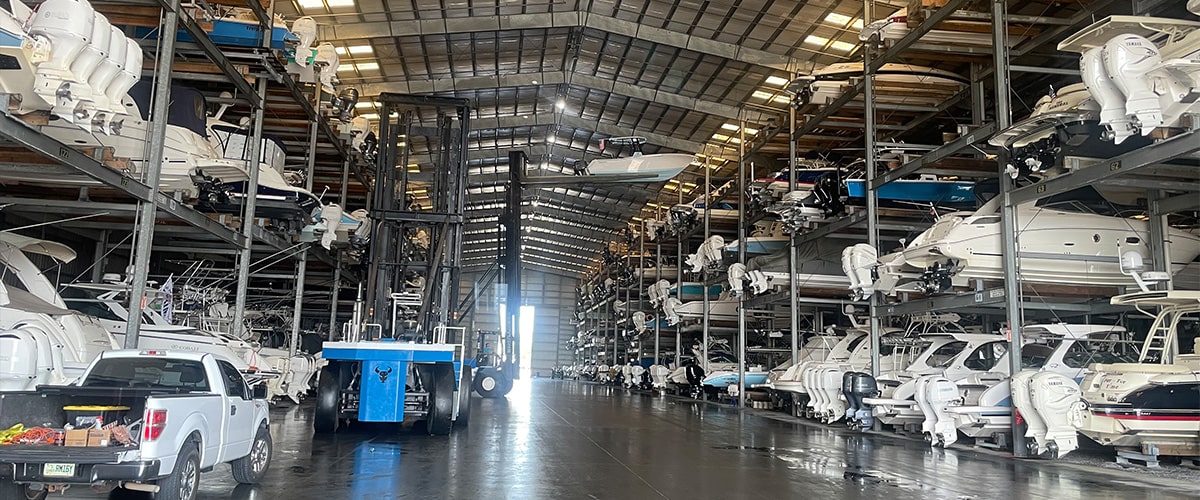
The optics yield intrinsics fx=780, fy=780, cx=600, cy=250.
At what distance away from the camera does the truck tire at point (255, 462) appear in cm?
703

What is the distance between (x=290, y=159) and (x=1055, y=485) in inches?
720

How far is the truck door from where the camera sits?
6.59m

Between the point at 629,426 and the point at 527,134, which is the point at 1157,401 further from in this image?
the point at 527,134

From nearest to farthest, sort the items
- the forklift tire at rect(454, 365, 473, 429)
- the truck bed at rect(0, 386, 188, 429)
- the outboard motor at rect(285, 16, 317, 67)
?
the truck bed at rect(0, 386, 188, 429) → the forklift tire at rect(454, 365, 473, 429) → the outboard motor at rect(285, 16, 317, 67)

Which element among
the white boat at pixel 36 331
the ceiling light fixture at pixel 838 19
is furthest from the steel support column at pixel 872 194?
the white boat at pixel 36 331

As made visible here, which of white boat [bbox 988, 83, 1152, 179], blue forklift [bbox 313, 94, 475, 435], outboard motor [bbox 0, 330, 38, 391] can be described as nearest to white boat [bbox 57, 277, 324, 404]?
blue forklift [bbox 313, 94, 475, 435]

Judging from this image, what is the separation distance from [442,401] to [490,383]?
33.8ft

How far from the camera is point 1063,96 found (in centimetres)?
1050

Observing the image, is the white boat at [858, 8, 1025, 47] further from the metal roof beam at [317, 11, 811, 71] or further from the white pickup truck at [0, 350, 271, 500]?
the white pickup truck at [0, 350, 271, 500]

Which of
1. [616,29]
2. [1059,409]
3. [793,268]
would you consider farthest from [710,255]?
[1059,409]

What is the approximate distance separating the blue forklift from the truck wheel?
1cm

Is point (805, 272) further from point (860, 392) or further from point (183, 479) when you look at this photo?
point (183, 479)

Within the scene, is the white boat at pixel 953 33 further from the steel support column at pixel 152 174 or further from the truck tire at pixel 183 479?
the truck tire at pixel 183 479

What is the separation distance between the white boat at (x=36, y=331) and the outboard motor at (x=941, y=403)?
36.7ft
